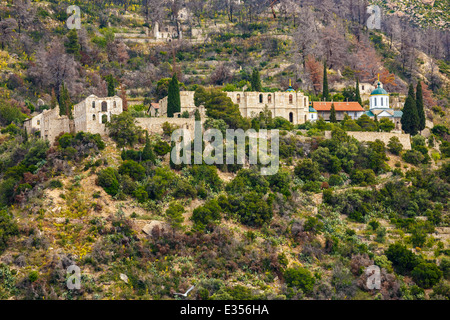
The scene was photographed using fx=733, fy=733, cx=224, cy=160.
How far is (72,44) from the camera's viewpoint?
88812mm

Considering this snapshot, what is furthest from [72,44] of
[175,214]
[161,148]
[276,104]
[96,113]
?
[175,214]

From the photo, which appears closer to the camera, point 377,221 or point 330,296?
point 330,296

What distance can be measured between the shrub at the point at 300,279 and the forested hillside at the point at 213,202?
8cm

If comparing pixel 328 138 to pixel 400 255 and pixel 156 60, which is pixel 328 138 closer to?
pixel 400 255

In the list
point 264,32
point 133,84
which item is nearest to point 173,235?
point 133,84

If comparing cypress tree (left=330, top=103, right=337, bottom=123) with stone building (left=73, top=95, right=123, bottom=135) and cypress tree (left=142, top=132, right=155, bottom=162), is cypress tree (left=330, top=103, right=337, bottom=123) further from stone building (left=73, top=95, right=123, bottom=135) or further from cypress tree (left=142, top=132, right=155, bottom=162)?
stone building (left=73, top=95, right=123, bottom=135)

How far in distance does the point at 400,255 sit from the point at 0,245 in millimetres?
28094

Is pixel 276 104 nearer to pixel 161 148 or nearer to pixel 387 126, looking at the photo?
pixel 387 126

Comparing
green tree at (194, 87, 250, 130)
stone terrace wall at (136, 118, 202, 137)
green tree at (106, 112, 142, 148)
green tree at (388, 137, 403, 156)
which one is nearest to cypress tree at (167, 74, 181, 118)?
green tree at (194, 87, 250, 130)

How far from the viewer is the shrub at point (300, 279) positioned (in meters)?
49.8

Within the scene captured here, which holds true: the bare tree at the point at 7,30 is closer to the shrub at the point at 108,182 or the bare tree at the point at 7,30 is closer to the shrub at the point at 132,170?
the shrub at the point at 132,170

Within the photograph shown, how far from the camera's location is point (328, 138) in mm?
66562

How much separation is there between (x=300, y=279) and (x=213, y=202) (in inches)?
360

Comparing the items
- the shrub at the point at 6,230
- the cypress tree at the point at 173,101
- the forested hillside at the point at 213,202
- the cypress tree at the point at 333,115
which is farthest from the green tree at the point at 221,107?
the shrub at the point at 6,230
